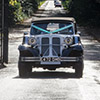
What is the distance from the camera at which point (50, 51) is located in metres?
15.4

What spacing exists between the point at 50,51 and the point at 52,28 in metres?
1.16

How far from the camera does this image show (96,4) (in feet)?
163

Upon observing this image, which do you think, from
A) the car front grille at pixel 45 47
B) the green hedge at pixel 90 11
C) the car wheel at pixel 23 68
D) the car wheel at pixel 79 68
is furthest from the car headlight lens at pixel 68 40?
the green hedge at pixel 90 11

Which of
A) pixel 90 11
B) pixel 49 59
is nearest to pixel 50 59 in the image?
pixel 49 59

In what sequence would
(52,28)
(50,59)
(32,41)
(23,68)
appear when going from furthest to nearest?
(52,28) → (32,41) → (23,68) → (50,59)

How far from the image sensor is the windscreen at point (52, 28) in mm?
16163

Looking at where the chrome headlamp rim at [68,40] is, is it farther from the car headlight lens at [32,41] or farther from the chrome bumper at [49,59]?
the car headlight lens at [32,41]

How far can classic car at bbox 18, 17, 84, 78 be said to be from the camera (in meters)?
15.1

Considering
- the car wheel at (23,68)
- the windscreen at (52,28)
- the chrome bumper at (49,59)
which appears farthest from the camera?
the windscreen at (52,28)

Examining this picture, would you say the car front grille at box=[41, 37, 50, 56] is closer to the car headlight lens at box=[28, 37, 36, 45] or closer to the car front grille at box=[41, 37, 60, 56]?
the car front grille at box=[41, 37, 60, 56]

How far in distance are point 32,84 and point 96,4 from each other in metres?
37.2

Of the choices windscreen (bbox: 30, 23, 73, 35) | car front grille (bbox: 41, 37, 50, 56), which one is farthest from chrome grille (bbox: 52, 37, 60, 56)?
windscreen (bbox: 30, 23, 73, 35)

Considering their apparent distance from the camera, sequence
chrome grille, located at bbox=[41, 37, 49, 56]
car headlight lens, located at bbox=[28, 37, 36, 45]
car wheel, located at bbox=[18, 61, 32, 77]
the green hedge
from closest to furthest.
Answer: car wheel, located at bbox=[18, 61, 32, 77], chrome grille, located at bbox=[41, 37, 49, 56], car headlight lens, located at bbox=[28, 37, 36, 45], the green hedge

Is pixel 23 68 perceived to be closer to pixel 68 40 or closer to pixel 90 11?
pixel 68 40
